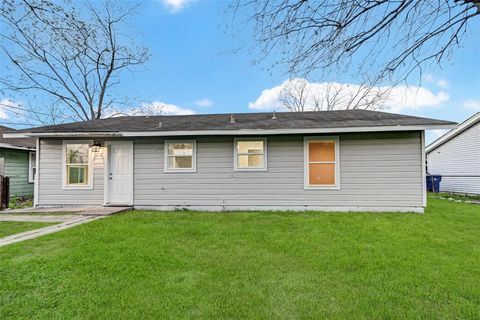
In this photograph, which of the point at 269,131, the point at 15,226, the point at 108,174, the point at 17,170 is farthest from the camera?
the point at 17,170

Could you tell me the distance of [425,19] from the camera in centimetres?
296

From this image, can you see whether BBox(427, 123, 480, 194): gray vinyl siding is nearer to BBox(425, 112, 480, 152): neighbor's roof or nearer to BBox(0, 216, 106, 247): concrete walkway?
BBox(425, 112, 480, 152): neighbor's roof

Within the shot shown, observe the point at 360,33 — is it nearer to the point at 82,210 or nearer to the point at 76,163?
the point at 82,210

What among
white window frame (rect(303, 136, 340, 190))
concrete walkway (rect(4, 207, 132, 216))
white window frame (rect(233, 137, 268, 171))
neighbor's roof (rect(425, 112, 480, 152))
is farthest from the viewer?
neighbor's roof (rect(425, 112, 480, 152))

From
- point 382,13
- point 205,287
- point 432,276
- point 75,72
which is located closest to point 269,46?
point 382,13

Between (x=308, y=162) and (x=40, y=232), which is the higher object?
Result: (x=308, y=162)

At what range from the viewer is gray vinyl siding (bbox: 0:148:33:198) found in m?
11.5

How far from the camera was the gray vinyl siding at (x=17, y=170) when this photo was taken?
1147 cm

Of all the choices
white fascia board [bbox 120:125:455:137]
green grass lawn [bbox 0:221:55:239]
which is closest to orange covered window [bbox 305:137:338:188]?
white fascia board [bbox 120:125:455:137]

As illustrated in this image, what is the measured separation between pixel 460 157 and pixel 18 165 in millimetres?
21460

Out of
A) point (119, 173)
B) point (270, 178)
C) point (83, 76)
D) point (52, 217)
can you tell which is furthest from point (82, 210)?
point (83, 76)

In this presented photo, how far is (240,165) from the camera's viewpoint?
8.14 m

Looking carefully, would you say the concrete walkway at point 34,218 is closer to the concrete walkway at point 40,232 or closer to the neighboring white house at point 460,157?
the concrete walkway at point 40,232

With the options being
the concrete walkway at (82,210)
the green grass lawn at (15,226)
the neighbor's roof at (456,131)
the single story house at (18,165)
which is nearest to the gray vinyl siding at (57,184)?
the concrete walkway at (82,210)
